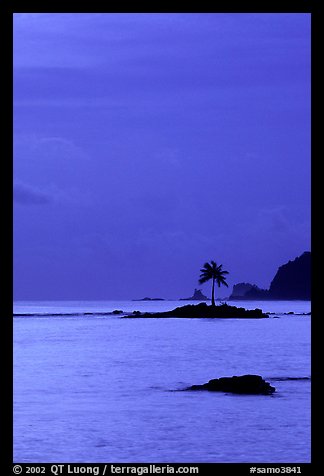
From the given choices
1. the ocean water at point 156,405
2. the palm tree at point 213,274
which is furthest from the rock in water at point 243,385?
the palm tree at point 213,274

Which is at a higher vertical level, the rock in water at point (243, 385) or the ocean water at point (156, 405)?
the rock in water at point (243, 385)

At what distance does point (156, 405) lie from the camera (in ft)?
77.4

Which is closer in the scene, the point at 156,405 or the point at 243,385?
the point at 243,385

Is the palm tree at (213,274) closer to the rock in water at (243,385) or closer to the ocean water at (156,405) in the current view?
the ocean water at (156,405)

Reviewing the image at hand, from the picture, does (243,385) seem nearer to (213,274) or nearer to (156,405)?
(156,405)

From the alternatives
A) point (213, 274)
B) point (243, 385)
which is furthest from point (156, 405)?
point (213, 274)

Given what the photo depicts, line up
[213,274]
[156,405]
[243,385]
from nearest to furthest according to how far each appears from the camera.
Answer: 1. [243,385]
2. [156,405]
3. [213,274]

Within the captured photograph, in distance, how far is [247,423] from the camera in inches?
680

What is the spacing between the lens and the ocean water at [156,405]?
13719 mm

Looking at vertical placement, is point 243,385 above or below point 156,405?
above
